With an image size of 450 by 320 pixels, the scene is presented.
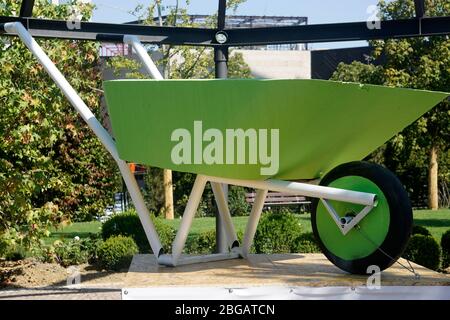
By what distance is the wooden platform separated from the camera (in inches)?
161

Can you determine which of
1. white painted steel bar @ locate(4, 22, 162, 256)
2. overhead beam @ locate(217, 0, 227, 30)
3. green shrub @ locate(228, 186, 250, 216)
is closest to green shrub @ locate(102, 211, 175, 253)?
overhead beam @ locate(217, 0, 227, 30)

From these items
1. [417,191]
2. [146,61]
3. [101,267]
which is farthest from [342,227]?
[417,191]

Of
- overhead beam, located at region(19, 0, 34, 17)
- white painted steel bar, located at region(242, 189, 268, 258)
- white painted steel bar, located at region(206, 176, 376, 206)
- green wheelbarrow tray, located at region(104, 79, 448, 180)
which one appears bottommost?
white painted steel bar, located at region(242, 189, 268, 258)

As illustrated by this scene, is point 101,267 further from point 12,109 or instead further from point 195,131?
point 195,131

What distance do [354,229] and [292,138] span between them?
645 millimetres

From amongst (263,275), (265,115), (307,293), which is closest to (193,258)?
(263,275)

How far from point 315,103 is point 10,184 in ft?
15.2

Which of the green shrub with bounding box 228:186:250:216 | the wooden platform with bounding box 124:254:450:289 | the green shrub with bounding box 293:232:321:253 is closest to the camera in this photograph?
the wooden platform with bounding box 124:254:450:289

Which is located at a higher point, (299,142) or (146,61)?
(146,61)

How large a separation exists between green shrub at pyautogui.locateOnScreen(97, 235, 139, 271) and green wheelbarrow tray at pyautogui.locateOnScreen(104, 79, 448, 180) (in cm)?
415

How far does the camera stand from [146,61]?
584 cm

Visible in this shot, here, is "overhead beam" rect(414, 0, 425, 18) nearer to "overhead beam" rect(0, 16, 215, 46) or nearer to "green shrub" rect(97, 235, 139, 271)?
"overhead beam" rect(0, 16, 215, 46)

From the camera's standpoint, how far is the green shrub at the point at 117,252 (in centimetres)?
894

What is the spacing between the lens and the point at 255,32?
754 centimetres
